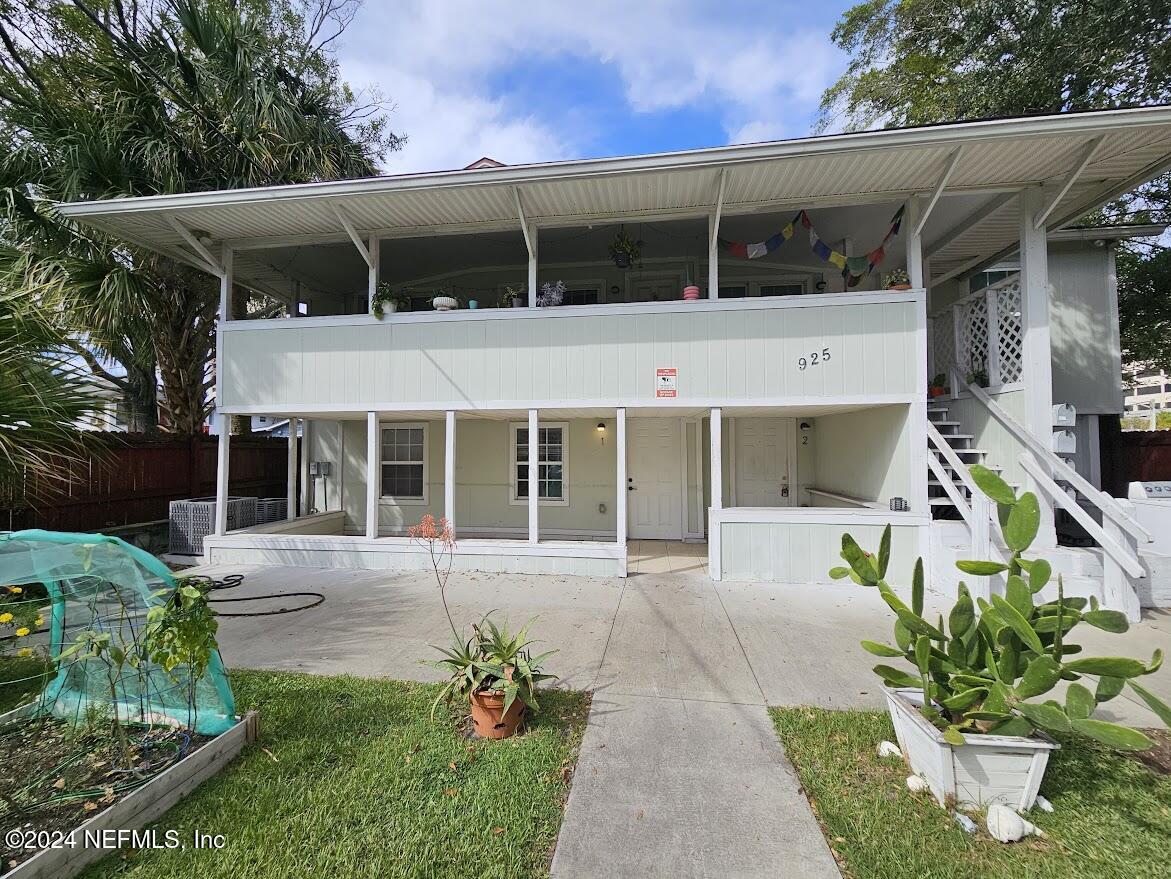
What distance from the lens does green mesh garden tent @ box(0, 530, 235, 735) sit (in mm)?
2494

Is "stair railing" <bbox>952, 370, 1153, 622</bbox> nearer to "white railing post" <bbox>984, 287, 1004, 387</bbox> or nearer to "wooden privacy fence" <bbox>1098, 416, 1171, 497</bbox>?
"white railing post" <bbox>984, 287, 1004, 387</bbox>

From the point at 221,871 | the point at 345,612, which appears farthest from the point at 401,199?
the point at 221,871

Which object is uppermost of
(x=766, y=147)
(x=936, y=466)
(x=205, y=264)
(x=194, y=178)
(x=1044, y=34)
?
(x=1044, y=34)

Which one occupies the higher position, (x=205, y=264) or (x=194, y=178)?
(x=194, y=178)

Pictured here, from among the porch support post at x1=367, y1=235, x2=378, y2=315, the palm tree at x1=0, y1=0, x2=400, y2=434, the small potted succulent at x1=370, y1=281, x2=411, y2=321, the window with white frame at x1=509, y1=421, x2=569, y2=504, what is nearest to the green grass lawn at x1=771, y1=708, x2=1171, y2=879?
the window with white frame at x1=509, y1=421, x2=569, y2=504

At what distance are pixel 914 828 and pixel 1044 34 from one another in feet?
40.6

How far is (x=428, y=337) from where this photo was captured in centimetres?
682

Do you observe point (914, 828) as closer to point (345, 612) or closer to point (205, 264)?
point (345, 612)

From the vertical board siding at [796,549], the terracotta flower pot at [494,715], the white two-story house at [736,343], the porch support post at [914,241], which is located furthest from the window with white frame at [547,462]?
the terracotta flower pot at [494,715]

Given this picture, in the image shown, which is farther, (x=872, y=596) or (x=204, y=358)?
(x=204, y=358)

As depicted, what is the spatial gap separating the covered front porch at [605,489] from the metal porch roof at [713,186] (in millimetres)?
2767

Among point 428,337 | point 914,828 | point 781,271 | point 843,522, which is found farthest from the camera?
point 781,271

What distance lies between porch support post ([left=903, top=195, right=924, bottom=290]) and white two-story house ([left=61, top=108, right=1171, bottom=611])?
3cm

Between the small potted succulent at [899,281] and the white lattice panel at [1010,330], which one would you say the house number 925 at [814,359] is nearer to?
the small potted succulent at [899,281]
